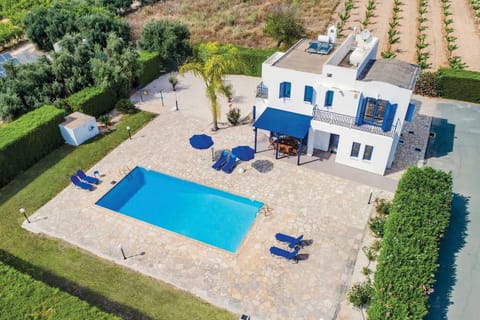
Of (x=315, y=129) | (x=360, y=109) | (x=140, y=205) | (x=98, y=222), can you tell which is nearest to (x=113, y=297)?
(x=98, y=222)

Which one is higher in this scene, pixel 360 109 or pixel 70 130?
pixel 360 109

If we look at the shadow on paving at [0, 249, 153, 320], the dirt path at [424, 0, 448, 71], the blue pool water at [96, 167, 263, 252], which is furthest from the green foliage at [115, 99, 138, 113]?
the dirt path at [424, 0, 448, 71]

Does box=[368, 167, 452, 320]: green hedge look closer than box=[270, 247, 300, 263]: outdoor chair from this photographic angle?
Yes

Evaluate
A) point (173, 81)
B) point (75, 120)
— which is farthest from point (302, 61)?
point (75, 120)

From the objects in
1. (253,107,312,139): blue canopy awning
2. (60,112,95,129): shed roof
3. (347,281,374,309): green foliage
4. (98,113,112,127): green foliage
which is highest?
(253,107,312,139): blue canopy awning

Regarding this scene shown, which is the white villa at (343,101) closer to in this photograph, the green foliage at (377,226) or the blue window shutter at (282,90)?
the blue window shutter at (282,90)

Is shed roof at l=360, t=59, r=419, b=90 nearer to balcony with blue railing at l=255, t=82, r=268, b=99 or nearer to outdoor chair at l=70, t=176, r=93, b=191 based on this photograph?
Answer: balcony with blue railing at l=255, t=82, r=268, b=99

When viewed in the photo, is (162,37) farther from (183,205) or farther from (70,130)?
(183,205)
